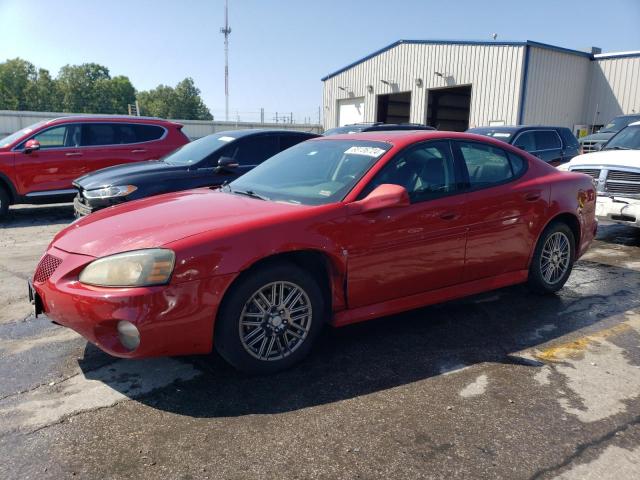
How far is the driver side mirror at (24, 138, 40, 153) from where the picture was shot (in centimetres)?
921

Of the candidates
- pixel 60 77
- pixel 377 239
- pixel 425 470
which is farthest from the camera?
pixel 60 77

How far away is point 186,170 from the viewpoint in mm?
7020

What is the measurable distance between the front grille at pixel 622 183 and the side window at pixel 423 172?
14.8 feet

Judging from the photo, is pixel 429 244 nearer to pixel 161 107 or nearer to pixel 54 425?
pixel 54 425

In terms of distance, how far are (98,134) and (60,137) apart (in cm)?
65

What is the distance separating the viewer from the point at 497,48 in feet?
67.2

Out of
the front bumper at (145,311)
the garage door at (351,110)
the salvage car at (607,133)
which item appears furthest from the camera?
the garage door at (351,110)

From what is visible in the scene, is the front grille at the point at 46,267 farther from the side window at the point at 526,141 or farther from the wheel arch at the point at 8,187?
the side window at the point at 526,141

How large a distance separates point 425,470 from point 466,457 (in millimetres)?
243

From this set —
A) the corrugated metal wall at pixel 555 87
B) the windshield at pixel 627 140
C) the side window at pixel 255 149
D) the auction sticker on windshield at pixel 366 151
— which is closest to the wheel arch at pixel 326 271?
the auction sticker on windshield at pixel 366 151

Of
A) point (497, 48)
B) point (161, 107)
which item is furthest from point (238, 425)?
point (161, 107)

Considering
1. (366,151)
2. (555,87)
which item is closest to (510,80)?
(555,87)

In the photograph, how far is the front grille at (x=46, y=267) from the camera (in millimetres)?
3299

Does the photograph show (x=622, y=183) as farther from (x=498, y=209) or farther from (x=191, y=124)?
(x=191, y=124)
